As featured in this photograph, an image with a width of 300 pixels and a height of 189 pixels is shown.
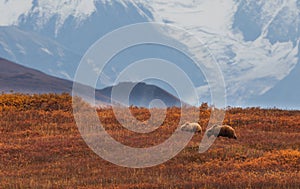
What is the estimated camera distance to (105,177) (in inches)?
914

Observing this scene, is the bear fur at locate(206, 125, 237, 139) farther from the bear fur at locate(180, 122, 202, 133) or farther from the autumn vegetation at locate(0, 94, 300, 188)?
the bear fur at locate(180, 122, 202, 133)

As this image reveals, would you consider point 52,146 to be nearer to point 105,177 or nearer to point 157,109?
point 105,177

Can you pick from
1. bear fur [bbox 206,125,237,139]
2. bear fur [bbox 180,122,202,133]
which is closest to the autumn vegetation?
bear fur [bbox 206,125,237,139]

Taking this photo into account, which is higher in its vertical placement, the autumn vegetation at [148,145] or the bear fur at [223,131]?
the bear fur at [223,131]

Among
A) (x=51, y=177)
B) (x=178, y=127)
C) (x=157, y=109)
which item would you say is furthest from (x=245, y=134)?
(x=51, y=177)

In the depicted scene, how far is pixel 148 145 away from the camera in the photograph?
2955cm

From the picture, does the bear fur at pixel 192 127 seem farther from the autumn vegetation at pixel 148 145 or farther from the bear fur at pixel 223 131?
the bear fur at pixel 223 131

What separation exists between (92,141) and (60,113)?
33.0 ft

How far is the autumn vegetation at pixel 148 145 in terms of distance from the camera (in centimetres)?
2236

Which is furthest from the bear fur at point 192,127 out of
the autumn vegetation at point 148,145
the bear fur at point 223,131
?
the bear fur at point 223,131

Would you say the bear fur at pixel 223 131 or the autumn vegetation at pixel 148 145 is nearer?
the autumn vegetation at pixel 148 145

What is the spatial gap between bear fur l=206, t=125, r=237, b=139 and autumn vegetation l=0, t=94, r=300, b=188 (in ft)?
1.40

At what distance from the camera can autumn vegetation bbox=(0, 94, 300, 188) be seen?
22359mm

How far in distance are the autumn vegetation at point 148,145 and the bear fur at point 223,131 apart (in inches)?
16.8
